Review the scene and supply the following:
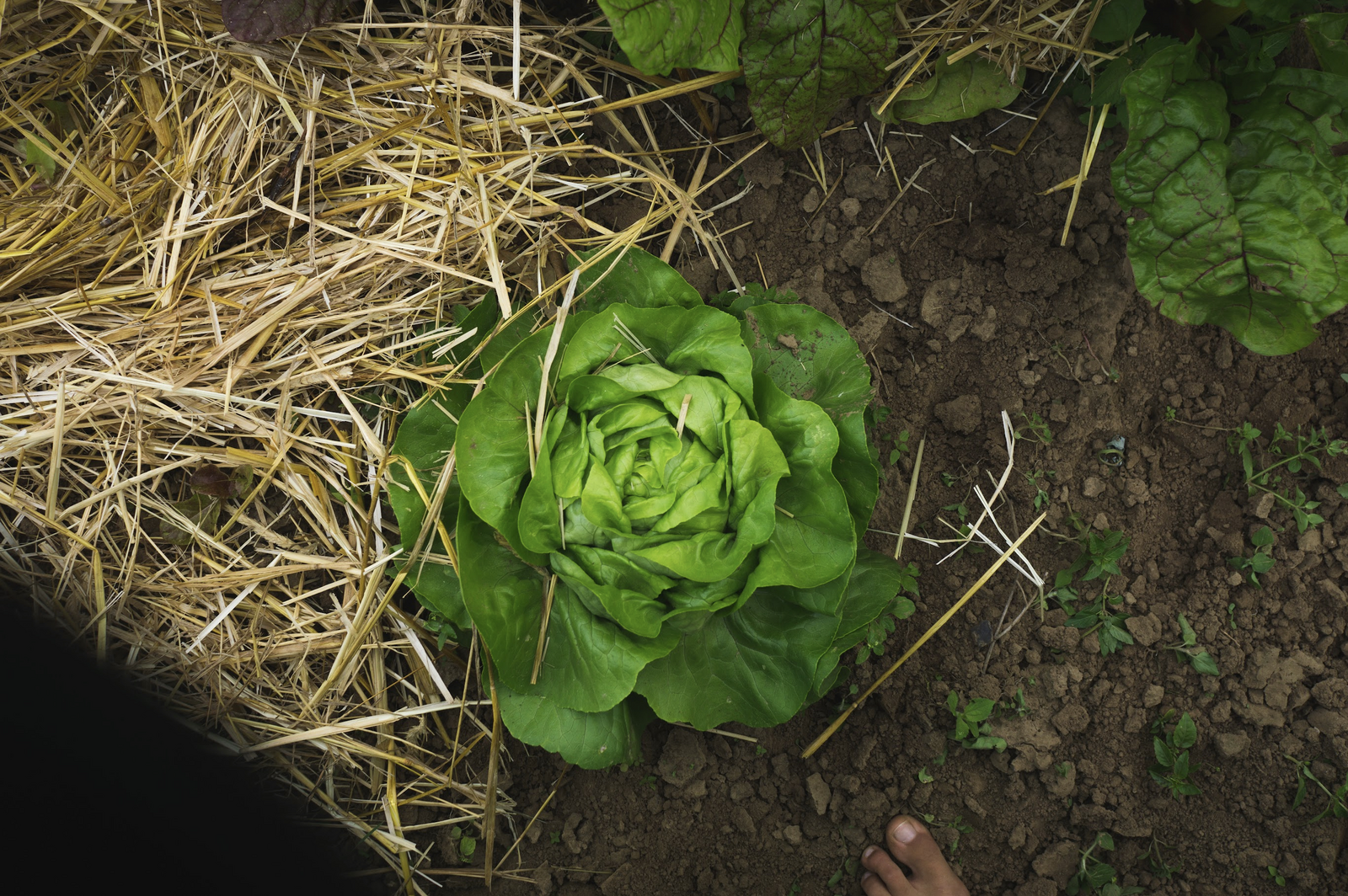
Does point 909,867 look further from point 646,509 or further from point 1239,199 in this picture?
point 1239,199

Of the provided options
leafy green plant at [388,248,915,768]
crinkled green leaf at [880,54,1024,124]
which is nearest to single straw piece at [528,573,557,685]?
leafy green plant at [388,248,915,768]

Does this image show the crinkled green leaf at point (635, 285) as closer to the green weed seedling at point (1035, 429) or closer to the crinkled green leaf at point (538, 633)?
the crinkled green leaf at point (538, 633)

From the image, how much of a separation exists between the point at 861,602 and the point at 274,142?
189 centimetres

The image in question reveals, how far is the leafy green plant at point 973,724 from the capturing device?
2.17m

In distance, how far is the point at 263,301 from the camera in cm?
200

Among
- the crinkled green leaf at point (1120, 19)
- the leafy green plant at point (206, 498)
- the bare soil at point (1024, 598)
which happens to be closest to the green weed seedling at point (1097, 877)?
the bare soil at point (1024, 598)

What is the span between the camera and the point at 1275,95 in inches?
71.9

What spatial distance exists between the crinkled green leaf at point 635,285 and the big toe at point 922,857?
5.01ft

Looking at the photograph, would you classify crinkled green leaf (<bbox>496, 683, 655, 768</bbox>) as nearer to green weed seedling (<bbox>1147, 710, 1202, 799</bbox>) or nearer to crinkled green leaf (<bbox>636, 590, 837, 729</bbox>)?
crinkled green leaf (<bbox>636, 590, 837, 729</bbox>)

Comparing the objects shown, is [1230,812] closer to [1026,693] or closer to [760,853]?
[1026,693]

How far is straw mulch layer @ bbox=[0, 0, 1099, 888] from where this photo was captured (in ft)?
6.53

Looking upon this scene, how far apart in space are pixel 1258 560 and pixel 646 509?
1769 millimetres

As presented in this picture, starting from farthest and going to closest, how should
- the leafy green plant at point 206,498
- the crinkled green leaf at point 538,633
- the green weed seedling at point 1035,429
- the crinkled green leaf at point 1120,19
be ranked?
the green weed seedling at point 1035,429 < the leafy green plant at point 206,498 < the crinkled green leaf at point 1120,19 < the crinkled green leaf at point 538,633

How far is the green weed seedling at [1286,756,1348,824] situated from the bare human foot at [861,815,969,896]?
0.93 m
